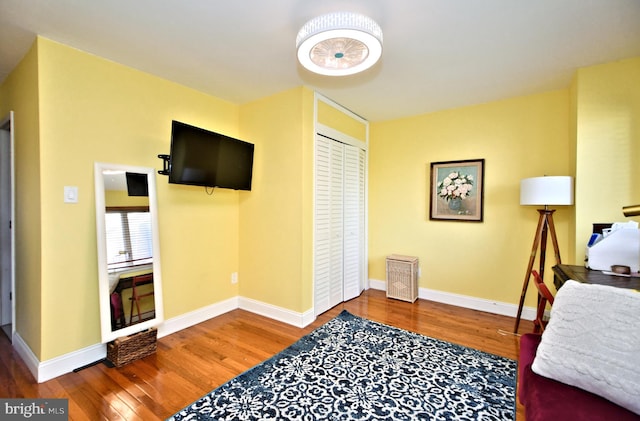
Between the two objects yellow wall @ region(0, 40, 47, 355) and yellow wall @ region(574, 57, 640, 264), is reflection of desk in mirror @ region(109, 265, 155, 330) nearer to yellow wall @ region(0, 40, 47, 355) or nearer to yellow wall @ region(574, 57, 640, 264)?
yellow wall @ region(0, 40, 47, 355)

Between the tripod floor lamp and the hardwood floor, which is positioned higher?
the tripod floor lamp

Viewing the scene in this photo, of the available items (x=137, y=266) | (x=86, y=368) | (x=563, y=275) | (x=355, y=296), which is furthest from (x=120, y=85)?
(x=563, y=275)

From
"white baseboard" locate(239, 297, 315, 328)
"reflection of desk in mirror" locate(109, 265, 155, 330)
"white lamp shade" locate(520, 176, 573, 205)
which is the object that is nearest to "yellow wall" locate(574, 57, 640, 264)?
"white lamp shade" locate(520, 176, 573, 205)

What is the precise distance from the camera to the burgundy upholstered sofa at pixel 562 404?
1037 millimetres

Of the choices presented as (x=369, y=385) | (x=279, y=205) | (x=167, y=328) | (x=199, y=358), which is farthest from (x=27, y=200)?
(x=369, y=385)

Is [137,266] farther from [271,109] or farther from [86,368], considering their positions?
[271,109]

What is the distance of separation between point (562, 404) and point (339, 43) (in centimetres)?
204

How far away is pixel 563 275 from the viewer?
196cm

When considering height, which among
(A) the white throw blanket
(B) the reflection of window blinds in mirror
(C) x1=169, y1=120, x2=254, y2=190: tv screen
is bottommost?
(A) the white throw blanket

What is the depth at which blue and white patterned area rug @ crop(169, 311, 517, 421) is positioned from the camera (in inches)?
67.0

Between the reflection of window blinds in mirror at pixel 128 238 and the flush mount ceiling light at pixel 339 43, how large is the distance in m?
1.92

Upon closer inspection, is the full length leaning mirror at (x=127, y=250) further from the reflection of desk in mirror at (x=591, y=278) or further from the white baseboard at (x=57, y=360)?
the reflection of desk in mirror at (x=591, y=278)

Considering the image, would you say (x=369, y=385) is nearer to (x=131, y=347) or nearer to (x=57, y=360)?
(x=131, y=347)

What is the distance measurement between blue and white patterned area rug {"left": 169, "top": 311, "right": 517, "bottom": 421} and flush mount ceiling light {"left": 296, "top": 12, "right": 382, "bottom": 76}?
213 centimetres
